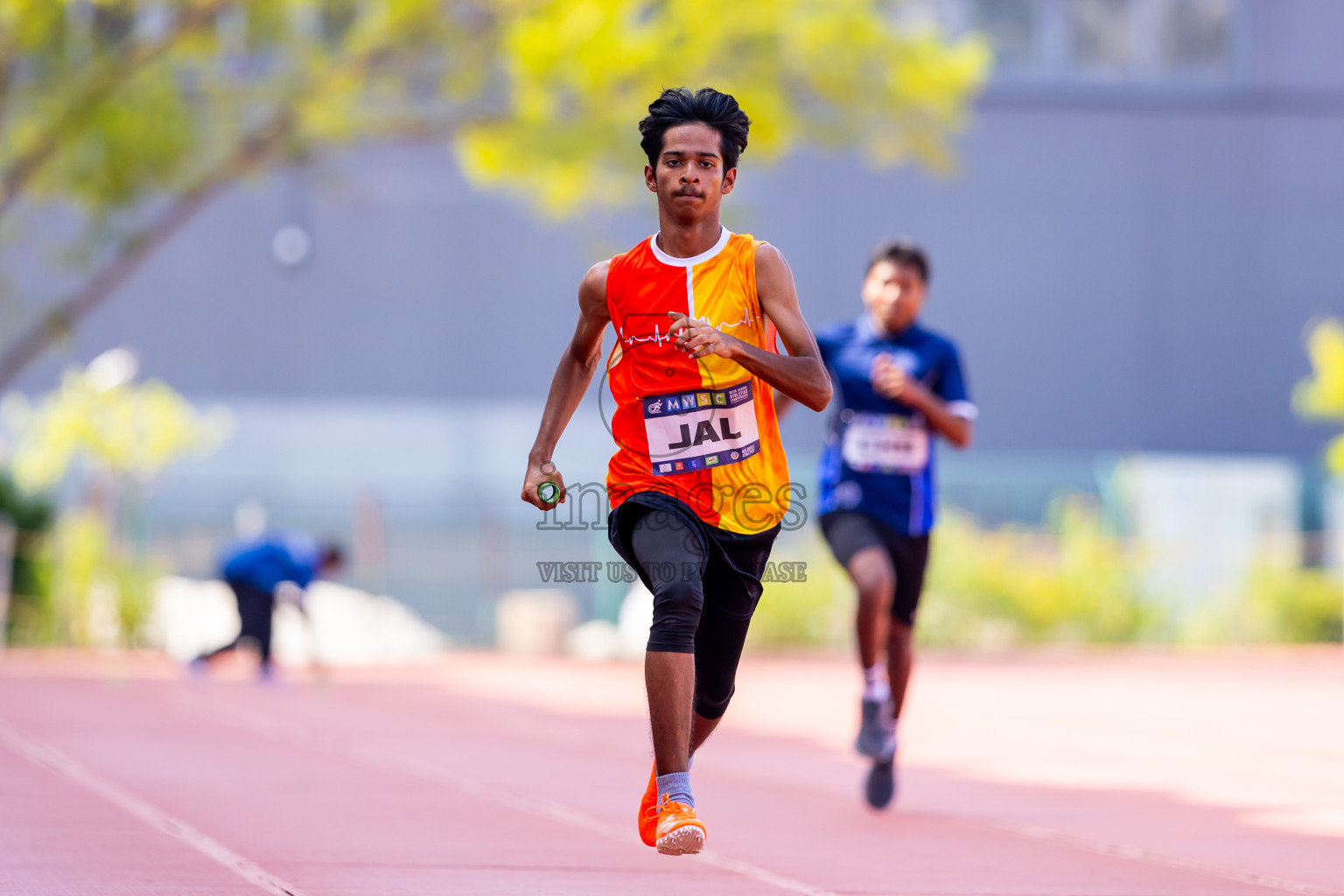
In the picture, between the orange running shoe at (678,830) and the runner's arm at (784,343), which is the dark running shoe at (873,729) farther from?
the orange running shoe at (678,830)

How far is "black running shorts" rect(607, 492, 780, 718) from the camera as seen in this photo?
4512mm

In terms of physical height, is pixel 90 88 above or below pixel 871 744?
above

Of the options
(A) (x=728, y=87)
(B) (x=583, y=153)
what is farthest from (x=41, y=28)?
(A) (x=728, y=87)

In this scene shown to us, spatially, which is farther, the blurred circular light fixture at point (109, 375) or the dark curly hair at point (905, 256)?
the blurred circular light fixture at point (109, 375)

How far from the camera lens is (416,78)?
20.6 m

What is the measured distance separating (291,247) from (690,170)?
26.8 metres

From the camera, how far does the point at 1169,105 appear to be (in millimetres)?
31906

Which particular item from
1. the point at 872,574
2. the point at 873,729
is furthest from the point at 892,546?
the point at 873,729

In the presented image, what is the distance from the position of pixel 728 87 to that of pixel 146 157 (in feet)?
18.9

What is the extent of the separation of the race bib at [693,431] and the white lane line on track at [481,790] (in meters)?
1.24

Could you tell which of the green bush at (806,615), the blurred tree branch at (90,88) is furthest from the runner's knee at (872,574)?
the green bush at (806,615)

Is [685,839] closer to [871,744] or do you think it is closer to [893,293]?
[871,744]

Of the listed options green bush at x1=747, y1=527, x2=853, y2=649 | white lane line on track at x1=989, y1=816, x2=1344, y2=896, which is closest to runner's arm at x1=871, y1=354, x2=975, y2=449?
white lane line on track at x1=989, y1=816, x2=1344, y2=896

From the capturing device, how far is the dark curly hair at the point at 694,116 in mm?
4629
